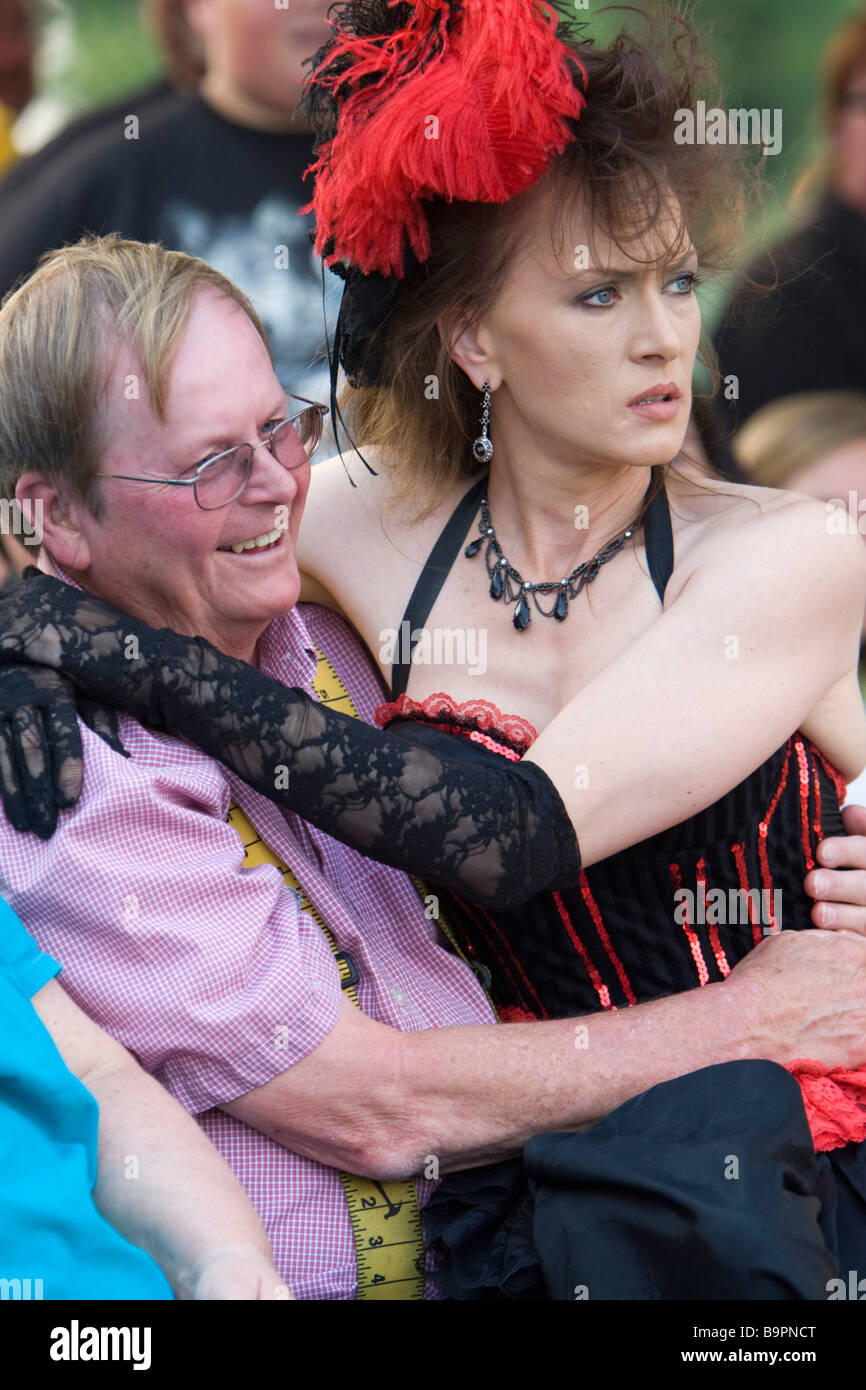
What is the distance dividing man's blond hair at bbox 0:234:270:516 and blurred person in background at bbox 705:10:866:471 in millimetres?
2212

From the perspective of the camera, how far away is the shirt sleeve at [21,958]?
1.74 meters

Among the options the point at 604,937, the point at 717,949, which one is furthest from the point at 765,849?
the point at 604,937

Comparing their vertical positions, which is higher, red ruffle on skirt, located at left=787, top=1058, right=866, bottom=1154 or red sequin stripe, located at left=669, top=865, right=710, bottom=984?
red sequin stripe, located at left=669, top=865, right=710, bottom=984

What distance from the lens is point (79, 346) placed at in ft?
6.58

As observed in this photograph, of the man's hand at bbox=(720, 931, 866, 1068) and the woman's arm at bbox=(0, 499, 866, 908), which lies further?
the man's hand at bbox=(720, 931, 866, 1068)

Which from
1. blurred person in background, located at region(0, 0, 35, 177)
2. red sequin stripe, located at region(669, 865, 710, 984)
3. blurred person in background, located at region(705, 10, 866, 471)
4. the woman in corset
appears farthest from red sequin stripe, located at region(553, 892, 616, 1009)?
blurred person in background, located at region(0, 0, 35, 177)

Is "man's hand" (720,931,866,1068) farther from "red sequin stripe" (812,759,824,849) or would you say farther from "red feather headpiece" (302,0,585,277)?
"red feather headpiece" (302,0,585,277)

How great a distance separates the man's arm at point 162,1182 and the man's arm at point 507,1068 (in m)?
0.15

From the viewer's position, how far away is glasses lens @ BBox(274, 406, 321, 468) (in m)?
2.13

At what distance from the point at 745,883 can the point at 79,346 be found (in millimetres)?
1237

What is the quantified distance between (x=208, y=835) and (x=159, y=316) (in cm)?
71

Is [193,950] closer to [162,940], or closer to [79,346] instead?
[162,940]

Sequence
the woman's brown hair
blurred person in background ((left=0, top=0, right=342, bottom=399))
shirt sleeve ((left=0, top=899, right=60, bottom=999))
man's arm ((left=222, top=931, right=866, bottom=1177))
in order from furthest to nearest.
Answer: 1. blurred person in background ((left=0, top=0, right=342, bottom=399))
2. the woman's brown hair
3. man's arm ((left=222, top=931, right=866, bottom=1177))
4. shirt sleeve ((left=0, top=899, right=60, bottom=999))

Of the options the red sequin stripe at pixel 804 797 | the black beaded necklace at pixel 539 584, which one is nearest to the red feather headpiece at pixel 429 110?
the black beaded necklace at pixel 539 584
